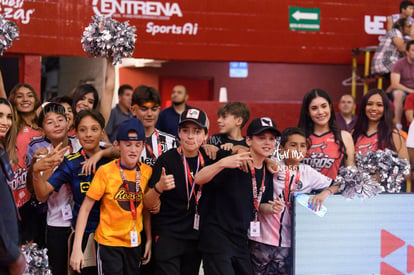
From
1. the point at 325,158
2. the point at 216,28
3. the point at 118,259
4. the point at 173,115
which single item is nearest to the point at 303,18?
the point at 216,28

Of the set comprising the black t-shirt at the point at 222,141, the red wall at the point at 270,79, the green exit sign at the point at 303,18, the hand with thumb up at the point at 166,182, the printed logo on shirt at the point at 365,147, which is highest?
the green exit sign at the point at 303,18

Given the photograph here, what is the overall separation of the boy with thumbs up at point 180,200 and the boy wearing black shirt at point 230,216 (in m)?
0.11

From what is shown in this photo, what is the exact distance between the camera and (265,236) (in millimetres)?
4973

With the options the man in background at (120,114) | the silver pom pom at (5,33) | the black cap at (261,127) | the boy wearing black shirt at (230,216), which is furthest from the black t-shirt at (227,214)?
the man in background at (120,114)

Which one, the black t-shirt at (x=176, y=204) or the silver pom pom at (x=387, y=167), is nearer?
the black t-shirt at (x=176, y=204)

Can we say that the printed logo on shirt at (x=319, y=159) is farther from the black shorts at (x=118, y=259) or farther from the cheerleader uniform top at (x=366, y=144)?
the black shorts at (x=118, y=259)

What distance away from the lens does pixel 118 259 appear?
4480 mm

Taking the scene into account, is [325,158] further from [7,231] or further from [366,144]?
[7,231]

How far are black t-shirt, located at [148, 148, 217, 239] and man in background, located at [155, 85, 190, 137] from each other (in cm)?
328

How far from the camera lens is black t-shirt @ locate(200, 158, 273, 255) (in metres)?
4.55

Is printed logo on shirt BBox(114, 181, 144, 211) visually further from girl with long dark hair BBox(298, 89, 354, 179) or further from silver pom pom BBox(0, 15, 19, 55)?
silver pom pom BBox(0, 15, 19, 55)

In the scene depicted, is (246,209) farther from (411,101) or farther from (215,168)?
(411,101)

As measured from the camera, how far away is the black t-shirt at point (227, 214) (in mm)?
4547

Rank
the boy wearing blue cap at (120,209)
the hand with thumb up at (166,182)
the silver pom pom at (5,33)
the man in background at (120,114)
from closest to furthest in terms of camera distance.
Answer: the hand with thumb up at (166,182) < the boy wearing blue cap at (120,209) < the silver pom pom at (5,33) < the man in background at (120,114)
